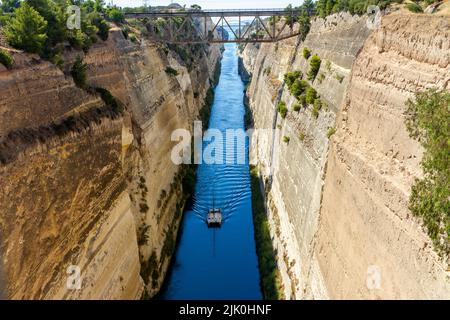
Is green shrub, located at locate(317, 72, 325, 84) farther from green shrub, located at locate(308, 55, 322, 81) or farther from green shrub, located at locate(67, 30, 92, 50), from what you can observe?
green shrub, located at locate(67, 30, 92, 50)

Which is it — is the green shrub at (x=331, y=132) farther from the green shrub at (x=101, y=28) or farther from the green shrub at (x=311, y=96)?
the green shrub at (x=101, y=28)

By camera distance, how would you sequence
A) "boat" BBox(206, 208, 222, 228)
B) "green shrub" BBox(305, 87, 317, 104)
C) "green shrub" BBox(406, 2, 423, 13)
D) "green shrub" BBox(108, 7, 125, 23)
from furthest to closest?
"green shrub" BBox(108, 7, 125, 23) → "boat" BBox(206, 208, 222, 228) → "green shrub" BBox(305, 87, 317, 104) → "green shrub" BBox(406, 2, 423, 13)

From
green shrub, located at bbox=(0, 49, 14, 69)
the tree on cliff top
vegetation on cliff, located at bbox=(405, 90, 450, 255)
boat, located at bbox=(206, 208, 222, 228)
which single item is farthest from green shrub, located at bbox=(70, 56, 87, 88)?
vegetation on cliff, located at bbox=(405, 90, 450, 255)

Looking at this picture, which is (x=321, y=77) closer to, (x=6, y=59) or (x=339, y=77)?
(x=339, y=77)

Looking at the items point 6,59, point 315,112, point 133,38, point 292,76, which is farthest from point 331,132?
point 133,38

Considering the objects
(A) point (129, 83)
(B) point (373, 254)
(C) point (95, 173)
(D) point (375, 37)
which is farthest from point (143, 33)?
(B) point (373, 254)

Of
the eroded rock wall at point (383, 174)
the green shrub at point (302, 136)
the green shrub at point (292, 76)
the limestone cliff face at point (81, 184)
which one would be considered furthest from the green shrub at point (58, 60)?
the green shrub at point (292, 76)
